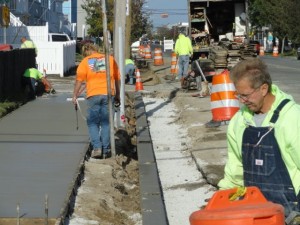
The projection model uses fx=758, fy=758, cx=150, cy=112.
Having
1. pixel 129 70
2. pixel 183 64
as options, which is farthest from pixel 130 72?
pixel 183 64

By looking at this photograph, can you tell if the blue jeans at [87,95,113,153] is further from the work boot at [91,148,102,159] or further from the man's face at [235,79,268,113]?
the man's face at [235,79,268,113]

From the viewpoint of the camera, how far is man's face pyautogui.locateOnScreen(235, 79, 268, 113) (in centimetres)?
408

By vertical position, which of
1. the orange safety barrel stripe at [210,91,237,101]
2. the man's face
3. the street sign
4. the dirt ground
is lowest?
the dirt ground

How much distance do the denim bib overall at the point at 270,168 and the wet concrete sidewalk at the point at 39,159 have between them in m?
3.02

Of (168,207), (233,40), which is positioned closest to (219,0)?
(233,40)

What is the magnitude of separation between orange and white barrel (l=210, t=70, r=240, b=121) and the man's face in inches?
396

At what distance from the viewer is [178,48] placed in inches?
1091

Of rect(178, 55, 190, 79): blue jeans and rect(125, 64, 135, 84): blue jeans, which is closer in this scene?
rect(178, 55, 190, 79): blue jeans

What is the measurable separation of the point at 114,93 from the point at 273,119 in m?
7.29

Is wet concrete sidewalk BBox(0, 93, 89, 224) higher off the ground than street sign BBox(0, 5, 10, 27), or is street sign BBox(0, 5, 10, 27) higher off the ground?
street sign BBox(0, 5, 10, 27)

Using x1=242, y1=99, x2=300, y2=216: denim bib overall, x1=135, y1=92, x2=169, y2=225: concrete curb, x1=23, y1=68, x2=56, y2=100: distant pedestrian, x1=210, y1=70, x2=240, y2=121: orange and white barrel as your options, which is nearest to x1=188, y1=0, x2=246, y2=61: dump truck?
x1=23, y1=68, x2=56, y2=100: distant pedestrian

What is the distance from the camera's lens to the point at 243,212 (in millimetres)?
3607

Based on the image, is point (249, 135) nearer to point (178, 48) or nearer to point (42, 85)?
point (42, 85)

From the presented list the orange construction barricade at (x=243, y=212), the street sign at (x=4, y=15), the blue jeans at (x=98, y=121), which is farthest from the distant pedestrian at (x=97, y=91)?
the street sign at (x=4, y=15)
